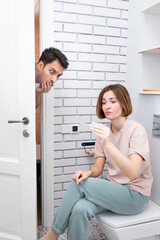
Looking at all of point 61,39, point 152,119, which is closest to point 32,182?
point 152,119

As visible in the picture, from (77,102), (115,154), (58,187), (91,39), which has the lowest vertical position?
(58,187)

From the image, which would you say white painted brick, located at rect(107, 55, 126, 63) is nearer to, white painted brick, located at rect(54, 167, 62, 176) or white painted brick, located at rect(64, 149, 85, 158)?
white painted brick, located at rect(64, 149, 85, 158)

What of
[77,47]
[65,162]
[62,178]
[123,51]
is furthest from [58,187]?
[123,51]

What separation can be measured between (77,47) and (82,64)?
0.14m

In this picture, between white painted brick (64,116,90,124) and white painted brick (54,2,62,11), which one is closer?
white painted brick (54,2,62,11)

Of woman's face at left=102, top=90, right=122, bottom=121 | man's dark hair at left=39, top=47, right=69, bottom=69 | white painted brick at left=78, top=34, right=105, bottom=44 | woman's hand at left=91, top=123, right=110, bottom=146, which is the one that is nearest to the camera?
woman's hand at left=91, top=123, right=110, bottom=146

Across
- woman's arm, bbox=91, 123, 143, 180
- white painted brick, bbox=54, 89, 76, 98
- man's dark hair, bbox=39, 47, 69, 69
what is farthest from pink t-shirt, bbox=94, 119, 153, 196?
man's dark hair, bbox=39, 47, 69, 69

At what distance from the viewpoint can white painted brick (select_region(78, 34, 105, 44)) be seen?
1.82m

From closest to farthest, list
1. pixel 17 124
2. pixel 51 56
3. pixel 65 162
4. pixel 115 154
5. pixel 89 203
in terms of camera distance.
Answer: pixel 115 154 < pixel 89 203 < pixel 17 124 < pixel 51 56 < pixel 65 162

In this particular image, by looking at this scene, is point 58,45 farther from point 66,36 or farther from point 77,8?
point 77,8

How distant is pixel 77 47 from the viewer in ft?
5.98

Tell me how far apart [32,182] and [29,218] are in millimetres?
268

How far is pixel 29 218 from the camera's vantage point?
155cm

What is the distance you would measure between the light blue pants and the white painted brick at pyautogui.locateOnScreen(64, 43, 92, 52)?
106cm
